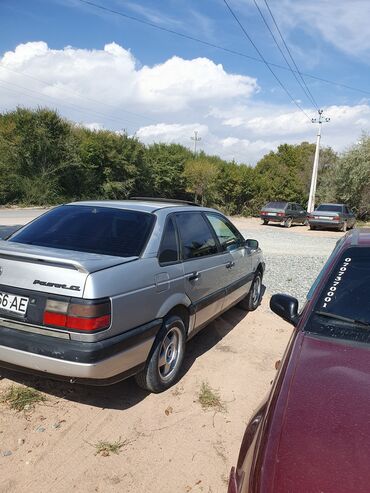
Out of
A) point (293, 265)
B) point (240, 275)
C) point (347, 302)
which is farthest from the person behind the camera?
point (293, 265)

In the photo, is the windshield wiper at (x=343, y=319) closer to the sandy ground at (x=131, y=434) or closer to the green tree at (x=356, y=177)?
the sandy ground at (x=131, y=434)

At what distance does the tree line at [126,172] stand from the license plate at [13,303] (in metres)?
26.1

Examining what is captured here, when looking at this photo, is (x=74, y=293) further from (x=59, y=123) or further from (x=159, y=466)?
(x=59, y=123)

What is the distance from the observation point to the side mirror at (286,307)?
9.94 feet

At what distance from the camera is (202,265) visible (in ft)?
14.4

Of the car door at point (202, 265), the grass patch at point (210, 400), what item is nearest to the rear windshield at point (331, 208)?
the car door at point (202, 265)

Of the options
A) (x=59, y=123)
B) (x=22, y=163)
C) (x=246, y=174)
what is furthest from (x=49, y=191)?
(x=246, y=174)

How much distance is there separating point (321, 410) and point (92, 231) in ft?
8.71

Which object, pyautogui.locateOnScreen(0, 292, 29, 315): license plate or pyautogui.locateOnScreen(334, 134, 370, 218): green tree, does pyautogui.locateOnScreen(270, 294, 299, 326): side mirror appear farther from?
pyautogui.locateOnScreen(334, 134, 370, 218): green tree

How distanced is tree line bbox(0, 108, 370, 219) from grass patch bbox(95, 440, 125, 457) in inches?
Answer: 1048

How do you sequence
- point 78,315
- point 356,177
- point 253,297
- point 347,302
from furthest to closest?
1. point 356,177
2. point 253,297
3. point 78,315
4. point 347,302

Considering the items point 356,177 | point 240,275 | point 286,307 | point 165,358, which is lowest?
point 165,358

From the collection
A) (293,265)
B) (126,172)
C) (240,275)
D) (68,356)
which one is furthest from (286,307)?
(126,172)

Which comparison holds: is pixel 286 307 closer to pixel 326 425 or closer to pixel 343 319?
pixel 343 319
